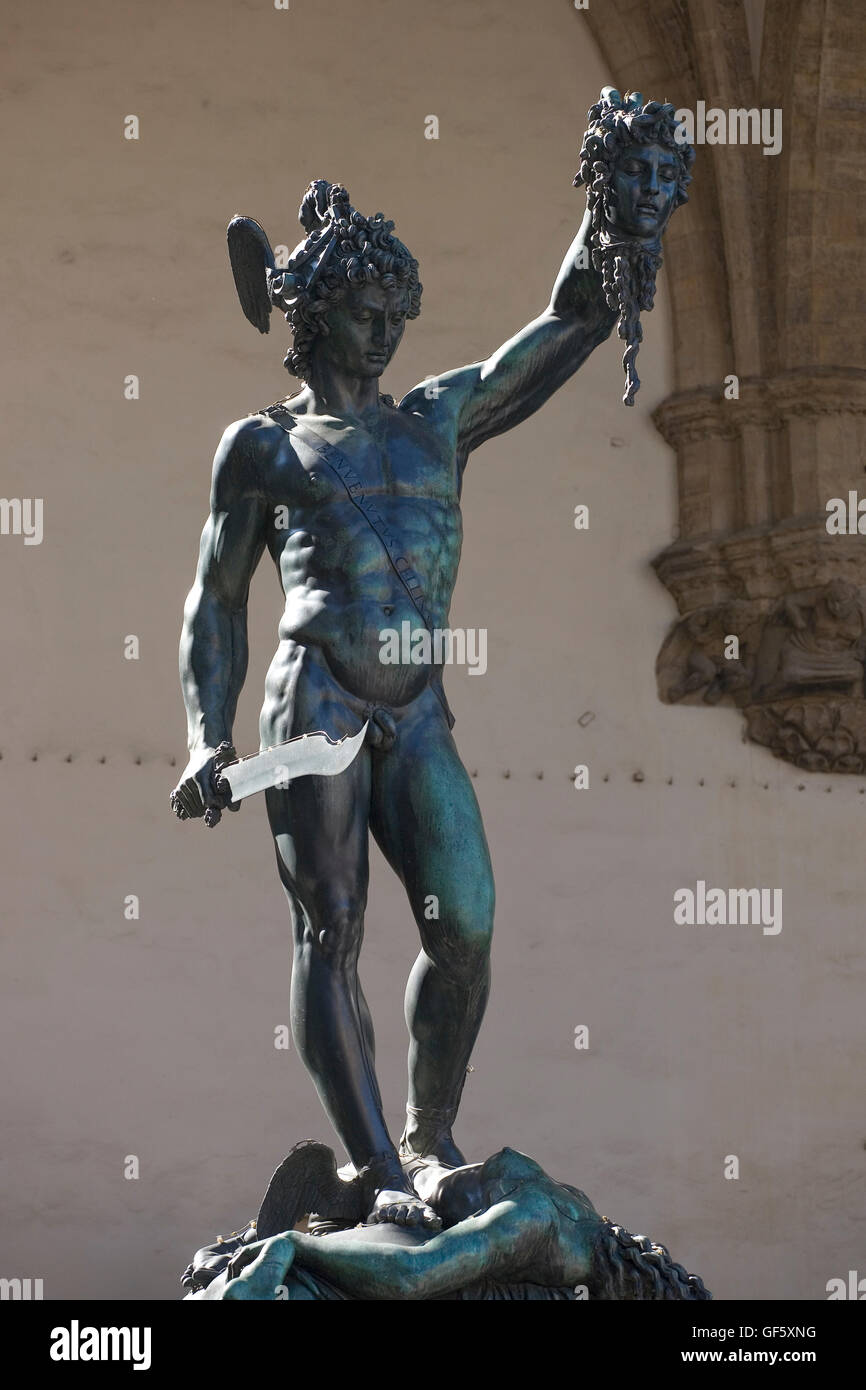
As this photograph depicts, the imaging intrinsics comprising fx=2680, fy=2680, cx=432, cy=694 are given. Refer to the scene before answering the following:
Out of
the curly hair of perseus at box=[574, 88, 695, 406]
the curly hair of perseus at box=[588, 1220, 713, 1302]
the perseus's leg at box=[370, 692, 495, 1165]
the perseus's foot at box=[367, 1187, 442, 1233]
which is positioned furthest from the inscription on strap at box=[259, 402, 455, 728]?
the curly hair of perseus at box=[588, 1220, 713, 1302]

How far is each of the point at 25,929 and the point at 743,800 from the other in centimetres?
294

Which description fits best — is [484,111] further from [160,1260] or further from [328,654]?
[328,654]

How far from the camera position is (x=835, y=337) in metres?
10.9

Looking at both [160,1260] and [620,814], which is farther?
[620,814]

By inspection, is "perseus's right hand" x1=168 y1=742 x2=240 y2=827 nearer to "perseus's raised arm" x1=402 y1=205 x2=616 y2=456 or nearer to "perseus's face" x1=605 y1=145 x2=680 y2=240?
"perseus's raised arm" x1=402 y1=205 x2=616 y2=456

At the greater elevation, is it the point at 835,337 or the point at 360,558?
the point at 835,337

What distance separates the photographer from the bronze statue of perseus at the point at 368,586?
15.7 feet

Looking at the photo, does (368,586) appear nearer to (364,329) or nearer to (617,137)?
(364,329)

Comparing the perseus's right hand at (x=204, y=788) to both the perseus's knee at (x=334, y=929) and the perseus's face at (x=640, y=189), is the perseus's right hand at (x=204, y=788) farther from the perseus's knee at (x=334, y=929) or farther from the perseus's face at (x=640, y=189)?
the perseus's face at (x=640, y=189)

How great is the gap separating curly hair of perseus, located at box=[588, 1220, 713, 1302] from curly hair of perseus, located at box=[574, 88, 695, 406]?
1593 mm
